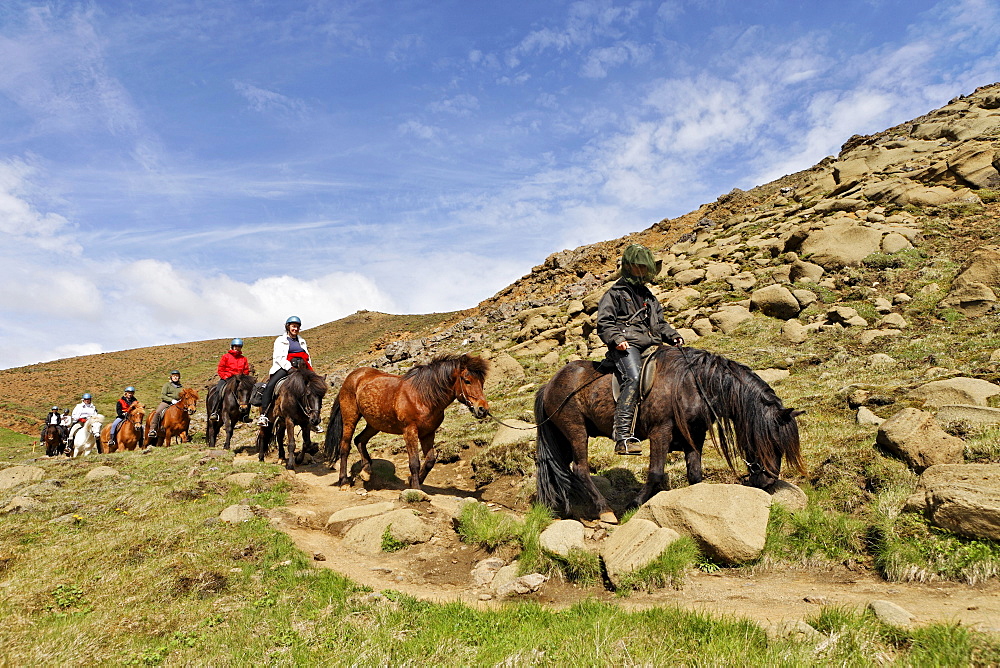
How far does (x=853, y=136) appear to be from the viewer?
41.0 m

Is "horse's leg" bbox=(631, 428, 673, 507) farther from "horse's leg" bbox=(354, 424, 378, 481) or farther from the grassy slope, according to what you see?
"horse's leg" bbox=(354, 424, 378, 481)

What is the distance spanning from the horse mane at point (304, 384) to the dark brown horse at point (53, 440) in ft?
55.4

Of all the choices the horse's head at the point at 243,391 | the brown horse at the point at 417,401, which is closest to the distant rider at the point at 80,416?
the horse's head at the point at 243,391

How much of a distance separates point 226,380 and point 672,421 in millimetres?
14064

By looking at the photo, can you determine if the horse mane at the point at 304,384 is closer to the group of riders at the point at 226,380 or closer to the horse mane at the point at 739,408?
the group of riders at the point at 226,380

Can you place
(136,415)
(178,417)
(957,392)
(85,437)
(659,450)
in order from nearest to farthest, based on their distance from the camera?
(659,450) → (957,392) → (178,417) → (85,437) → (136,415)

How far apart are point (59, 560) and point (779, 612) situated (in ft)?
24.0

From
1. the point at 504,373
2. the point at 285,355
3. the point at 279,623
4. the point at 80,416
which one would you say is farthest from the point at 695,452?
the point at 80,416

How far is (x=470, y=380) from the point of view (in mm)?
8891

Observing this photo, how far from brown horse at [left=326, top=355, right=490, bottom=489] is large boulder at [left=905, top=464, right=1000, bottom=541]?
18.8 feet

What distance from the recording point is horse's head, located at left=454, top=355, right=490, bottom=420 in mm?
8766

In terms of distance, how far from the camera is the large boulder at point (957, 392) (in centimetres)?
750

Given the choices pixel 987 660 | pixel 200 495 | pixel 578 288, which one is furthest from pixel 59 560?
pixel 578 288

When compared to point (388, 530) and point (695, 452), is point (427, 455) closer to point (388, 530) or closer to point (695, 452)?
point (388, 530)
